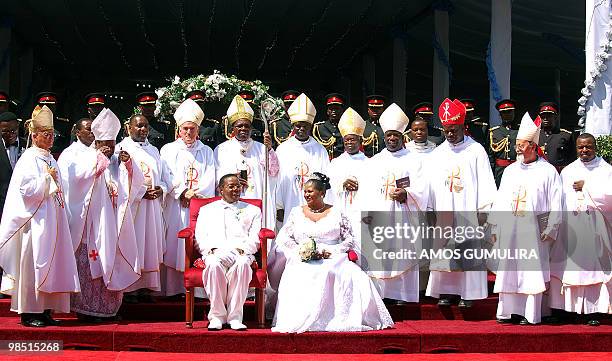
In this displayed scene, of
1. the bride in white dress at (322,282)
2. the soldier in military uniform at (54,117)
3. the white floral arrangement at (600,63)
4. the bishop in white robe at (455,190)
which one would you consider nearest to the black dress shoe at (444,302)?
the bishop in white robe at (455,190)

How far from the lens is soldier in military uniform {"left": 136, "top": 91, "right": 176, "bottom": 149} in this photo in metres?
10.8

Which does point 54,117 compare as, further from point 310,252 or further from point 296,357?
point 296,357

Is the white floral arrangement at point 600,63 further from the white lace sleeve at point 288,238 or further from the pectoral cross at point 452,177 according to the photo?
the white lace sleeve at point 288,238

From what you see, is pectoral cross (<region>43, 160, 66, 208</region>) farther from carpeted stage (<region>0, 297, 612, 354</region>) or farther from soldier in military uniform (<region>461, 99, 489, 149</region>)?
soldier in military uniform (<region>461, 99, 489, 149</region>)

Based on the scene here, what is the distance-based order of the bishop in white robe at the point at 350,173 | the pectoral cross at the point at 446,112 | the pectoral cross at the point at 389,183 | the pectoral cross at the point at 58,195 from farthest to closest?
1. the bishop in white robe at the point at 350,173
2. the pectoral cross at the point at 389,183
3. the pectoral cross at the point at 446,112
4. the pectoral cross at the point at 58,195

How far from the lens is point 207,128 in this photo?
11789 millimetres

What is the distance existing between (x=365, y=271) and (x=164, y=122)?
3.18 metres

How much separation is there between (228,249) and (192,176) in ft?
5.34

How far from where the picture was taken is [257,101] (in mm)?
12359

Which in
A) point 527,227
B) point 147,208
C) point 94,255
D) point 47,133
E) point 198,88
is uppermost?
point 198,88

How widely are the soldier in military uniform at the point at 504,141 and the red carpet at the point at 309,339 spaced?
2820 mm

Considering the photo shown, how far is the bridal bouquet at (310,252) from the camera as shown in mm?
9133

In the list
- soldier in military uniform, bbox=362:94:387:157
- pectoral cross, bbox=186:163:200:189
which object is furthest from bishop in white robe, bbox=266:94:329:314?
pectoral cross, bbox=186:163:200:189

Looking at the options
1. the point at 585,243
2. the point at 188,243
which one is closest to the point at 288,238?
the point at 188,243
